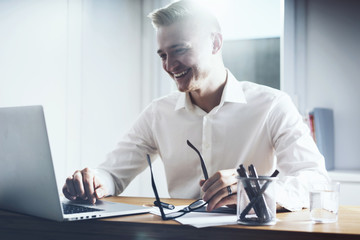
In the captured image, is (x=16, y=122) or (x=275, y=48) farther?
(x=275, y=48)

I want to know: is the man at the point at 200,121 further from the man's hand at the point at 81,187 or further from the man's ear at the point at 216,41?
the man's hand at the point at 81,187

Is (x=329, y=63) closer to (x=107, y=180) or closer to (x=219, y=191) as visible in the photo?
(x=107, y=180)

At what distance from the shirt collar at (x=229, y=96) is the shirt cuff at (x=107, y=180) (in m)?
0.41

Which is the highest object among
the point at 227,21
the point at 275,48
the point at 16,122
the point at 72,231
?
the point at 227,21

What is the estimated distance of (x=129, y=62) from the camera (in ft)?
9.65

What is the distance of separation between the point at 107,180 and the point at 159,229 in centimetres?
69

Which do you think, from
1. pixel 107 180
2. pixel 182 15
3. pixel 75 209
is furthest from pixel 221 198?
pixel 182 15

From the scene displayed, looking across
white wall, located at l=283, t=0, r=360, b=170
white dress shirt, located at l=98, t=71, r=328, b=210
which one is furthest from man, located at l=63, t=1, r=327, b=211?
white wall, located at l=283, t=0, r=360, b=170

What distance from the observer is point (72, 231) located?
1.03 meters

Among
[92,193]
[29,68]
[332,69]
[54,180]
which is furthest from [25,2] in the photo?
[332,69]

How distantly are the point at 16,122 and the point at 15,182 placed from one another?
0.18m

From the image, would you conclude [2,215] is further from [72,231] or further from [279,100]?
[279,100]

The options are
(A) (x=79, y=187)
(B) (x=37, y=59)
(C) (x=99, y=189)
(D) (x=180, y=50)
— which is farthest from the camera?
(B) (x=37, y=59)

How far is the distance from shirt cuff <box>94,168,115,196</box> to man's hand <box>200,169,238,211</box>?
0.53 metres
